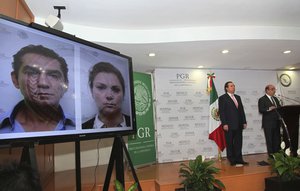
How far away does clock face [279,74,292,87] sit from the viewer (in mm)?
5473

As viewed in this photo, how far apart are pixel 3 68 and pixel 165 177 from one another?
8.99 feet

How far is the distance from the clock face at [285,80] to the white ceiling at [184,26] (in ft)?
4.75

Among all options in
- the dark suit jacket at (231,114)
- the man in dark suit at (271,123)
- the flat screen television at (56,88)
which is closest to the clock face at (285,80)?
the man in dark suit at (271,123)

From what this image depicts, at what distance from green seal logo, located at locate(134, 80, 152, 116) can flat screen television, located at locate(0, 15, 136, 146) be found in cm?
223

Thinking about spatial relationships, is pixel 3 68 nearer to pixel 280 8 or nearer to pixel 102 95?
pixel 102 95

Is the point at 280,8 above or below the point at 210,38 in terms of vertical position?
above

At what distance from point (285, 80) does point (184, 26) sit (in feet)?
12.4

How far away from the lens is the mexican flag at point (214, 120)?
15.4 ft

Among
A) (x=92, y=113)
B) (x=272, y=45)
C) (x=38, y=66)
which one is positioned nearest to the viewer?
(x=38, y=66)

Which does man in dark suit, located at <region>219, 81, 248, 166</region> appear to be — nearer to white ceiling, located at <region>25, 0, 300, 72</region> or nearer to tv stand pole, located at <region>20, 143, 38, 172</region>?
white ceiling, located at <region>25, 0, 300, 72</region>

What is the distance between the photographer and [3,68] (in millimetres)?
1010

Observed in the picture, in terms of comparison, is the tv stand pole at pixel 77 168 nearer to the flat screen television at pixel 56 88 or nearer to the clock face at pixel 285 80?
the flat screen television at pixel 56 88

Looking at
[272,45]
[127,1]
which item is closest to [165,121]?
[272,45]

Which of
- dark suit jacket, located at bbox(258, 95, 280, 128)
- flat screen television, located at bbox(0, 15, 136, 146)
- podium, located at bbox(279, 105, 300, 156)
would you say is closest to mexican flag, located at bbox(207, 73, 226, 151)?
dark suit jacket, located at bbox(258, 95, 280, 128)
